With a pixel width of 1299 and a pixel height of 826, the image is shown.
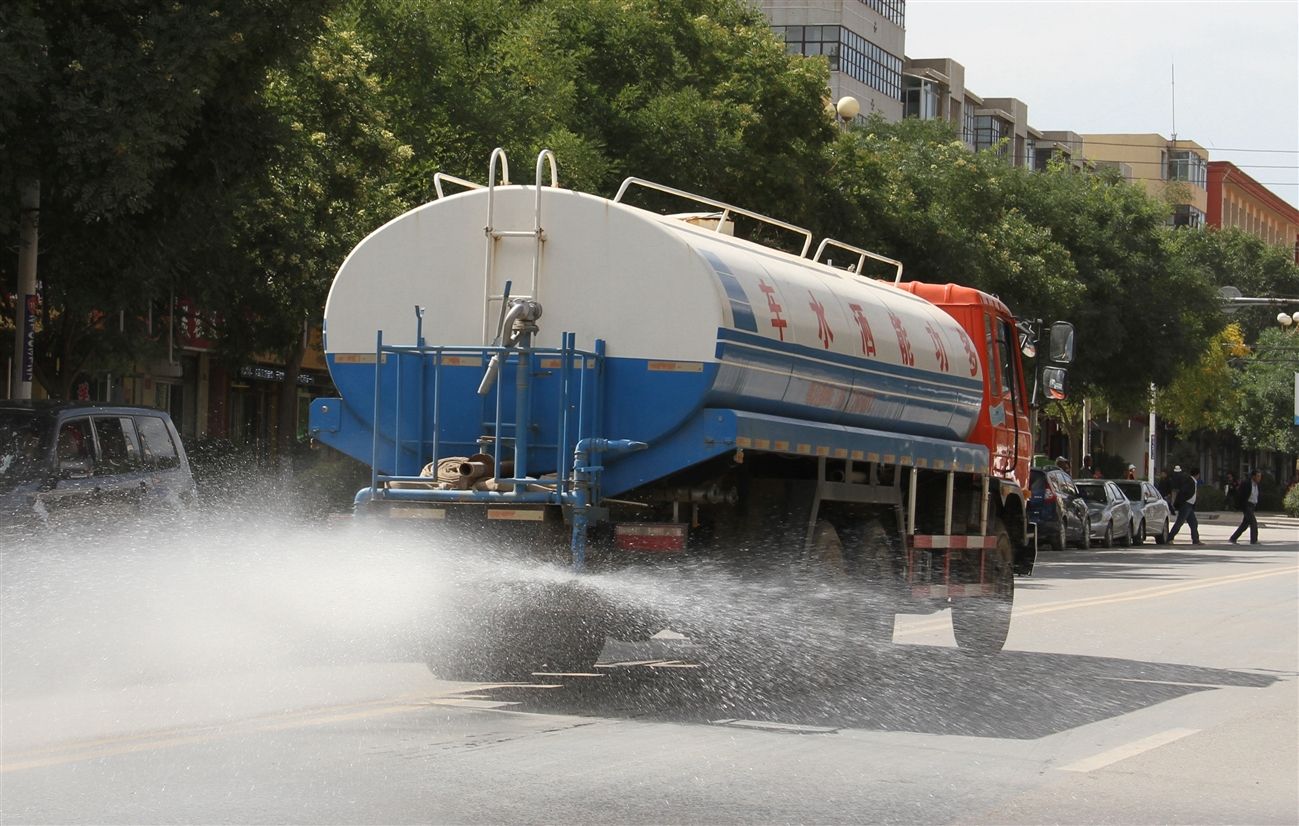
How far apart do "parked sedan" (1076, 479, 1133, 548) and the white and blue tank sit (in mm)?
29163

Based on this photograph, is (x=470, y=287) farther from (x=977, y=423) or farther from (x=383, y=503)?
(x=977, y=423)

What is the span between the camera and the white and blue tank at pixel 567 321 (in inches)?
402

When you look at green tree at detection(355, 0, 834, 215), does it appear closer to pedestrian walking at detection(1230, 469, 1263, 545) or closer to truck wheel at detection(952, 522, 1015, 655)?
truck wheel at detection(952, 522, 1015, 655)

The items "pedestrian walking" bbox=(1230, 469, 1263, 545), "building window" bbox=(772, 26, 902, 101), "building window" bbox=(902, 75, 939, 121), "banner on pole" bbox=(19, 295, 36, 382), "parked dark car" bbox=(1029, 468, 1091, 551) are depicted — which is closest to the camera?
"banner on pole" bbox=(19, 295, 36, 382)

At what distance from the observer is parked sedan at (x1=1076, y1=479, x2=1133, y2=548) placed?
1548 inches

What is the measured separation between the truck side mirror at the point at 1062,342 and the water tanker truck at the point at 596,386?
3466mm

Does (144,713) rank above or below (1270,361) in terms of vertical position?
below

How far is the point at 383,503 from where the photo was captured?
414 inches

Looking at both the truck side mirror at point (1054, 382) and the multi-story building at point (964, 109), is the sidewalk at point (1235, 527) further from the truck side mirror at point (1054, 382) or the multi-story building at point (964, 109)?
the truck side mirror at point (1054, 382)

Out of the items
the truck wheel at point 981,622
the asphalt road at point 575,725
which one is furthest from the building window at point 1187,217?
the truck wheel at point 981,622

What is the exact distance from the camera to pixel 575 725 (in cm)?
950

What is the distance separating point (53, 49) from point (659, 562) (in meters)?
7.86

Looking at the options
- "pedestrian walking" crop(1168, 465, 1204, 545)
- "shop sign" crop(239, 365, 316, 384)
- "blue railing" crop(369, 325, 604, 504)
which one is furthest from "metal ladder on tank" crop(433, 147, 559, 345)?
"pedestrian walking" crop(1168, 465, 1204, 545)

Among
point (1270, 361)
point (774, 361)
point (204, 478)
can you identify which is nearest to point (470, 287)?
point (774, 361)
